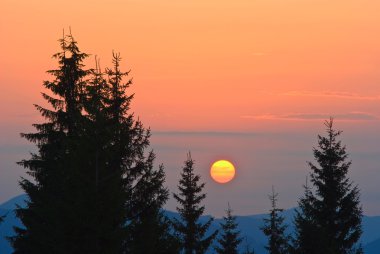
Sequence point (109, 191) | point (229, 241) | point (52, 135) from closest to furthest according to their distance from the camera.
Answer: point (109, 191)
point (52, 135)
point (229, 241)

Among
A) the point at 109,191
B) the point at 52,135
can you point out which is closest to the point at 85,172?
the point at 109,191

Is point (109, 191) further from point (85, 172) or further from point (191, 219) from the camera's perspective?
point (191, 219)

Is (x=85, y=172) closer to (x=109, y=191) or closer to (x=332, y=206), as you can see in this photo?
(x=109, y=191)

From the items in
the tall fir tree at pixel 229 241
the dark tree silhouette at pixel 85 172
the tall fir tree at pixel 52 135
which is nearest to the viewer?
the dark tree silhouette at pixel 85 172

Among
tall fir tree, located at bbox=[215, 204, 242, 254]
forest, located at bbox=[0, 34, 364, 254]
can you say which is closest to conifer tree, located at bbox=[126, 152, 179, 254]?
forest, located at bbox=[0, 34, 364, 254]

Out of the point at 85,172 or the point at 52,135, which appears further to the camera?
the point at 52,135

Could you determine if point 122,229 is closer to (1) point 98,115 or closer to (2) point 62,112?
(1) point 98,115

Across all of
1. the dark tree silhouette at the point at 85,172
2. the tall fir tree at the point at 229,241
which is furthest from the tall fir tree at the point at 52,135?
the tall fir tree at the point at 229,241

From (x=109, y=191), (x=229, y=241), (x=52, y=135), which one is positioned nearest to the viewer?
(x=109, y=191)

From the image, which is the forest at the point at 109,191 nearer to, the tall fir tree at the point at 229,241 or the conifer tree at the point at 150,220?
the conifer tree at the point at 150,220

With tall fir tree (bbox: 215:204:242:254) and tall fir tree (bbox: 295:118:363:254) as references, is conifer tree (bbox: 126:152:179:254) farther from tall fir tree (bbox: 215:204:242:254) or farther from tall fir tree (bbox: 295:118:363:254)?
tall fir tree (bbox: 215:204:242:254)

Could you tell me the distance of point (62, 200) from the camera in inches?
1075

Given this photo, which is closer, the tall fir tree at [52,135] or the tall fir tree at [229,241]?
the tall fir tree at [52,135]

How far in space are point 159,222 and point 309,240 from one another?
35.9ft
